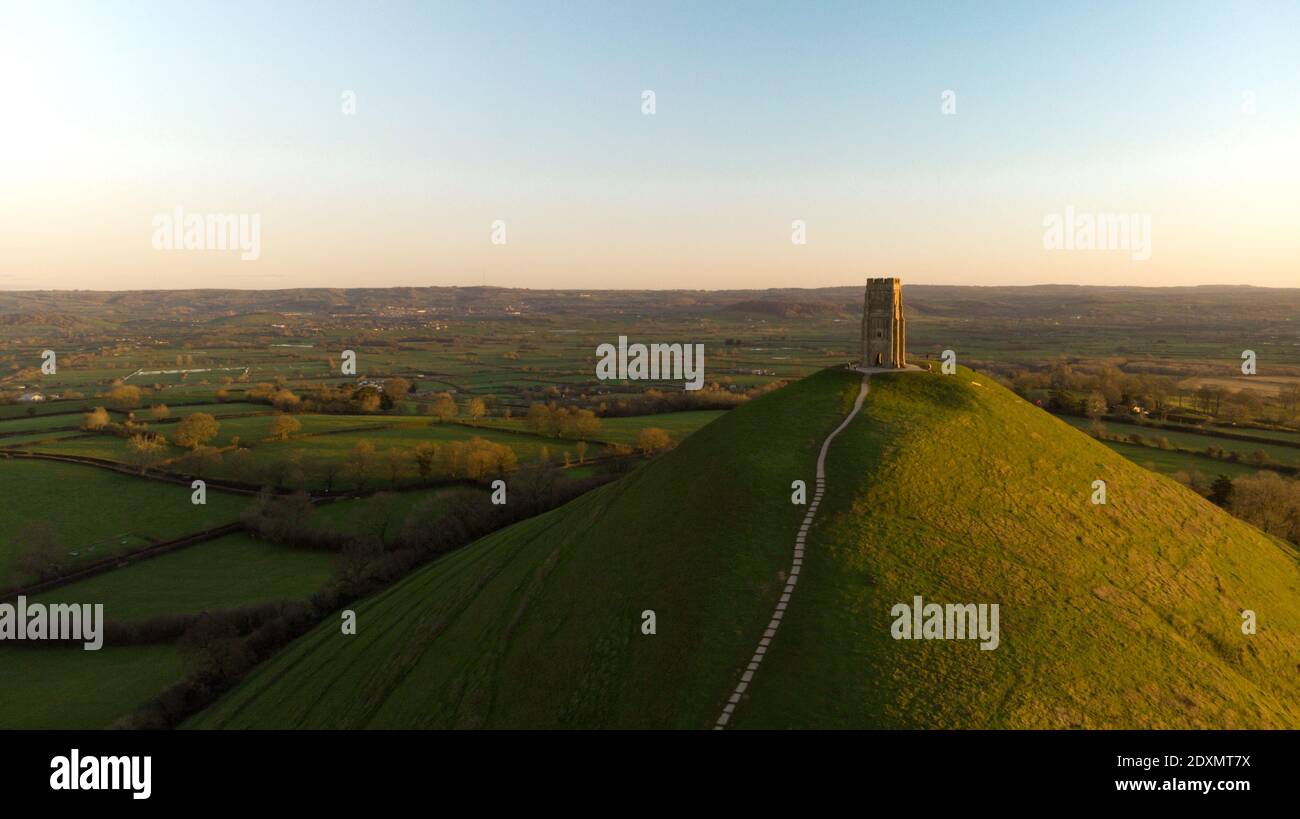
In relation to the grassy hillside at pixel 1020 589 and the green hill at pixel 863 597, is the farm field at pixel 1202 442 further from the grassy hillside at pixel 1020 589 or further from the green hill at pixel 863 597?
the grassy hillside at pixel 1020 589

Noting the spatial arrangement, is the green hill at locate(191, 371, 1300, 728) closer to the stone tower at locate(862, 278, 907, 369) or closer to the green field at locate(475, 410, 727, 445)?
the stone tower at locate(862, 278, 907, 369)

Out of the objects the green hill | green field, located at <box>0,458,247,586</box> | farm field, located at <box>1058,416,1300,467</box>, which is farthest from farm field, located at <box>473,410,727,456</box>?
the green hill

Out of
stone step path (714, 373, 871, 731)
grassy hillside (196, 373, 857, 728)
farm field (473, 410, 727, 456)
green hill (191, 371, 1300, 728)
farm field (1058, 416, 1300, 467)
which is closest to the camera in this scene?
stone step path (714, 373, 871, 731)

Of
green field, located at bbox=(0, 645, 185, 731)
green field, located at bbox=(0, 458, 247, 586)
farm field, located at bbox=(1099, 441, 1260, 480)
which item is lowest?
green field, located at bbox=(0, 645, 185, 731)

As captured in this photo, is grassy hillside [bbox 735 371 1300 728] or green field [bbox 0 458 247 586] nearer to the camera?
grassy hillside [bbox 735 371 1300 728]

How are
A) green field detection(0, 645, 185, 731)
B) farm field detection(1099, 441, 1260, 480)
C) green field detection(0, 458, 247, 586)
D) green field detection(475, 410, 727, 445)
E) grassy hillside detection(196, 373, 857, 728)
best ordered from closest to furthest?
1. grassy hillside detection(196, 373, 857, 728)
2. green field detection(0, 645, 185, 731)
3. green field detection(0, 458, 247, 586)
4. farm field detection(1099, 441, 1260, 480)
5. green field detection(475, 410, 727, 445)

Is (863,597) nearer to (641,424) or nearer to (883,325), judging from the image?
(883,325)
